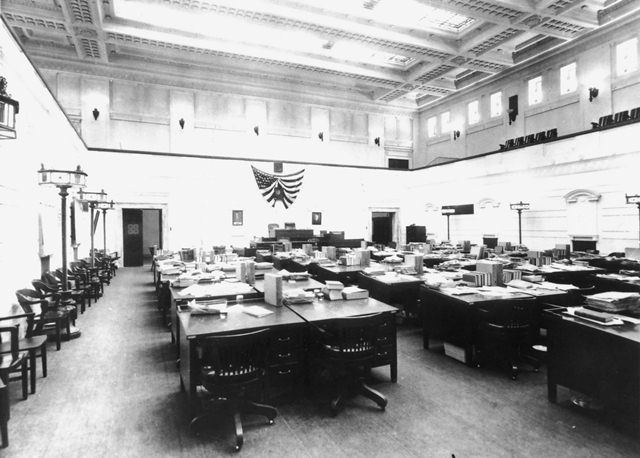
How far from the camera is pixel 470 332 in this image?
368 cm

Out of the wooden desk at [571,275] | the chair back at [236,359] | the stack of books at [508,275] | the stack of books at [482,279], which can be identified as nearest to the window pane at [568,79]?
the wooden desk at [571,275]

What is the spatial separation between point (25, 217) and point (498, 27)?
13011 millimetres

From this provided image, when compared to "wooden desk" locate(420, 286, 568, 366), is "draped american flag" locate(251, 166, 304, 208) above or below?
above

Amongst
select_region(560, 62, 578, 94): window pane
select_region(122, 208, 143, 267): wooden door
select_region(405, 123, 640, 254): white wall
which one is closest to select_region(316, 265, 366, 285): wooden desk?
select_region(405, 123, 640, 254): white wall

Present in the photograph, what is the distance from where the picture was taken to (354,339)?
2879mm

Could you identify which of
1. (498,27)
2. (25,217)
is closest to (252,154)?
(498,27)

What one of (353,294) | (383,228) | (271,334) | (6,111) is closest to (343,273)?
(353,294)

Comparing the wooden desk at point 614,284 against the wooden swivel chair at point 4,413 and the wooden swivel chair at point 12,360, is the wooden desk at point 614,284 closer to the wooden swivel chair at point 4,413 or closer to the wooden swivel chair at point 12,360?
the wooden swivel chair at point 4,413

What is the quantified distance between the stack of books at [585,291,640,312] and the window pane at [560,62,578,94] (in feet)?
41.7

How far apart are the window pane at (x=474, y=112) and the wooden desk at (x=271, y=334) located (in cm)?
1606

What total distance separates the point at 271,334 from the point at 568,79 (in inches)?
582

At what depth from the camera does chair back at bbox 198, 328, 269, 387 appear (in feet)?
7.84

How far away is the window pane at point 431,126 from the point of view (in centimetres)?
1855

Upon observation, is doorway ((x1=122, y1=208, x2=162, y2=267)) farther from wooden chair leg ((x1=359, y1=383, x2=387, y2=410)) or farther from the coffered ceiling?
wooden chair leg ((x1=359, y1=383, x2=387, y2=410))
